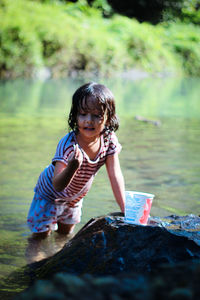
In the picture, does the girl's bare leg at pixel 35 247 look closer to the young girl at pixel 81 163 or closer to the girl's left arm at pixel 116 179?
the young girl at pixel 81 163

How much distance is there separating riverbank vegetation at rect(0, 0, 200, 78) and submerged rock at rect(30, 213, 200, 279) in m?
15.1

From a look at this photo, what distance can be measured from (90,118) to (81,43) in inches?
719

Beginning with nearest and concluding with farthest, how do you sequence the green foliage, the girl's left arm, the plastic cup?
the plastic cup, the girl's left arm, the green foliage

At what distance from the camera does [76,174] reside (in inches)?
124

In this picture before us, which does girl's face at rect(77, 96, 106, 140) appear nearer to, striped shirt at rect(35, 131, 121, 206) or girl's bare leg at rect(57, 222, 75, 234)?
striped shirt at rect(35, 131, 121, 206)

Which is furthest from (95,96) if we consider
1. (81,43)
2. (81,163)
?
(81,43)

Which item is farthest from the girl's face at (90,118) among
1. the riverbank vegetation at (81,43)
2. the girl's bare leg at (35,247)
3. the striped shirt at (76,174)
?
the riverbank vegetation at (81,43)

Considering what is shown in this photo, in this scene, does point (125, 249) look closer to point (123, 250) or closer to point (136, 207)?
point (123, 250)

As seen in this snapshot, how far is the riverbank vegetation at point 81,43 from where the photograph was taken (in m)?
17.6

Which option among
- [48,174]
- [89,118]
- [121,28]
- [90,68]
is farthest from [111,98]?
[121,28]

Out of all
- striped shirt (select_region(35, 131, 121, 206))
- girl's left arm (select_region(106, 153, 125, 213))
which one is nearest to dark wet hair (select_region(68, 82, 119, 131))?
striped shirt (select_region(35, 131, 121, 206))

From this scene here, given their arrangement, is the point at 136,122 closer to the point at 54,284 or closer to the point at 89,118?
the point at 89,118

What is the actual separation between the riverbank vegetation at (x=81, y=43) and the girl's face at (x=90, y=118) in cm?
1437

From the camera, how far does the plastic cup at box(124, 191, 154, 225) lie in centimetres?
244
